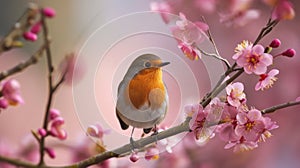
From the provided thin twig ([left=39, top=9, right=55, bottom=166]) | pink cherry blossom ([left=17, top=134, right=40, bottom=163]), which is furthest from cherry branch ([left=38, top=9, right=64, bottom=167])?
pink cherry blossom ([left=17, top=134, right=40, bottom=163])

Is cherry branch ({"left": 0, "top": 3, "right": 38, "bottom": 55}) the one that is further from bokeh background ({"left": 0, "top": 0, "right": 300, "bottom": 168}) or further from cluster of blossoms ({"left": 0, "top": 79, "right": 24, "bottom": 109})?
bokeh background ({"left": 0, "top": 0, "right": 300, "bottom": 168})

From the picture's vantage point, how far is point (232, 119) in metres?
0.49

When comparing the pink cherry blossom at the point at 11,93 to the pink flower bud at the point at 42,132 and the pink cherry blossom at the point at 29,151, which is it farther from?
the pink cherry blossom at the point at 29,151

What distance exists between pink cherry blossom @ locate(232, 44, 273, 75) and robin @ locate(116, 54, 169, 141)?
0.23ft

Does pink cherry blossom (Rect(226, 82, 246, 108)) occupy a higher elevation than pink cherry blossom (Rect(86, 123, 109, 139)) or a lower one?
higher

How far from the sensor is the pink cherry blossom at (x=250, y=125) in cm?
48

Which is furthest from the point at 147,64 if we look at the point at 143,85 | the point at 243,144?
the point at 243,144

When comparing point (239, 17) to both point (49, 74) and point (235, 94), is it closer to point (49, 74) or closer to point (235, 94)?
point (235, 94)

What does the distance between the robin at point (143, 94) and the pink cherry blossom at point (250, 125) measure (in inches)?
2.8

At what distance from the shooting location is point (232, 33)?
109 centimetres

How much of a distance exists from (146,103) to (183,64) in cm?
8

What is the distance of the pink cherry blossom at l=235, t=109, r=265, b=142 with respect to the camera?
48 centimetres

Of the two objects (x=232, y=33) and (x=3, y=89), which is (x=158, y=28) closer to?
(x=3, y=89)

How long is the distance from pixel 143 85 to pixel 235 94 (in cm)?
8
